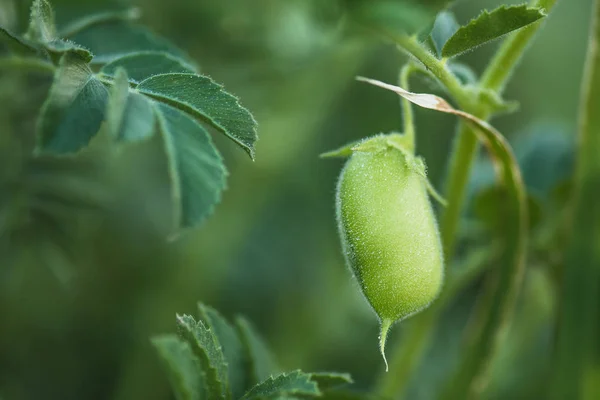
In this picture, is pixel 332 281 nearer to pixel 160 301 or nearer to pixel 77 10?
pixel 160 301

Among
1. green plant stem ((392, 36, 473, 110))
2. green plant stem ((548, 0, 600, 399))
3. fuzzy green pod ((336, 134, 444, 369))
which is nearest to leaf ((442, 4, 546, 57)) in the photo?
green plant stem ((392, 36, 473, 110))

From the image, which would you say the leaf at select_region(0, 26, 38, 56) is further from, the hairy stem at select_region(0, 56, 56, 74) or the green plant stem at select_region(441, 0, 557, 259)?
the green plant stem at select_region(441, 0, 557, 259)

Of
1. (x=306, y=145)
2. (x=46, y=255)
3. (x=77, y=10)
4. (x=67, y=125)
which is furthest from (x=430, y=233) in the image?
(x=306, y=145)

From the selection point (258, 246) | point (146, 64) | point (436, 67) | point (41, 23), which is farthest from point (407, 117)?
point (258, 246)

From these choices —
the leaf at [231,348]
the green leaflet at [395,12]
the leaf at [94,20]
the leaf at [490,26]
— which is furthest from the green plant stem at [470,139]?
the leaf at [94,20]

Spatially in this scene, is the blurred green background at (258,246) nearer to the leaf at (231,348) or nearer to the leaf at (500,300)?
the leaf at (500,300)
